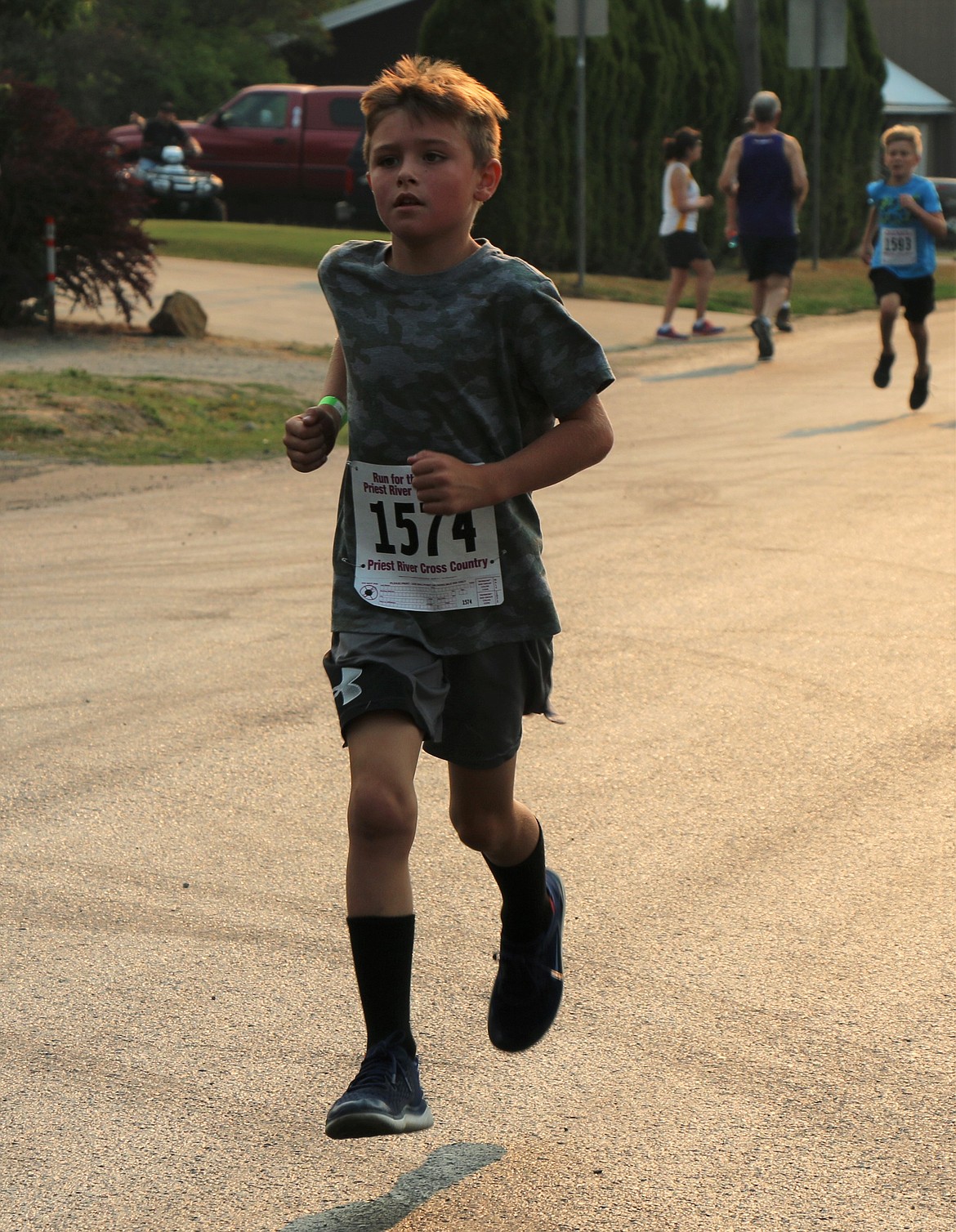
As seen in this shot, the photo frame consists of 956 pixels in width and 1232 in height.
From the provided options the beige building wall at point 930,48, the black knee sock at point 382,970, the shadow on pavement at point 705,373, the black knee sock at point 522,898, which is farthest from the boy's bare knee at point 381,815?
the beige building wall at point 930,48

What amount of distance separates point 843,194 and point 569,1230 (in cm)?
2889

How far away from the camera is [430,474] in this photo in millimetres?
3059

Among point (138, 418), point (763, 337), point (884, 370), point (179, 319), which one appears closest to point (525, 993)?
point (138, 418)

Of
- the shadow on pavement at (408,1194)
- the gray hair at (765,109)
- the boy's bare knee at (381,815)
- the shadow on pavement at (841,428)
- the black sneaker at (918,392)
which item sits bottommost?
the shadow on pavement at (841,428)

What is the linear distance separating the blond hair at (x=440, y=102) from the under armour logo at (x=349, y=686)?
36.7 inches

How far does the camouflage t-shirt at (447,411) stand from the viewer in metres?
3.19

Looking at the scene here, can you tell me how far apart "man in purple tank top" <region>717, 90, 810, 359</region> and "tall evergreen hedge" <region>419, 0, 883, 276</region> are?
21.4ft

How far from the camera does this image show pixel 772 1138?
10.5ft

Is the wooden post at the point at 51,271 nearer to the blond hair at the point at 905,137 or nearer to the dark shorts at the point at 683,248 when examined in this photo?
the dark shorts at the point at 683,248

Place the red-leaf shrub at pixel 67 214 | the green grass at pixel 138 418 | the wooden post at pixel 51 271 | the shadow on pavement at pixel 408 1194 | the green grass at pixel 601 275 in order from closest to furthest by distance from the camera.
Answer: the shadow on pavement at pixel 408 1194
the green grass at pixel 138 418
the wooden post at pixel 51 271
the red-leaf shrub at pixel 67 214
the green grass at pixel 601 275

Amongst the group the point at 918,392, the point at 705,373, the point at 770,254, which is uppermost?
the point at 770,254

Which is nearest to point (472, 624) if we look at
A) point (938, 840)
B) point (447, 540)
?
point (447, 540)

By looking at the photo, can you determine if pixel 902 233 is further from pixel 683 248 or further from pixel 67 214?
pixel 67 214

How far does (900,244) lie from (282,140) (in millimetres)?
20367
